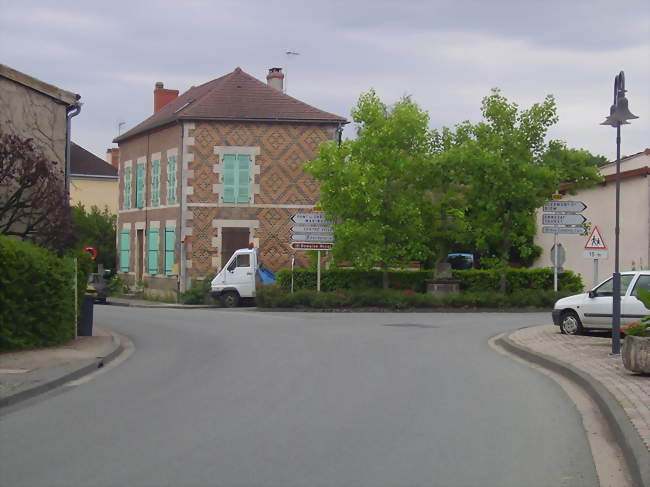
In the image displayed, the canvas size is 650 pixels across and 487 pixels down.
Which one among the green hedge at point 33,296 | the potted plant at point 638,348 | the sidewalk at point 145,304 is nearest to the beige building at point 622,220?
the sidewalk at point 145,304

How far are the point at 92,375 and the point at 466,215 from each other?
24.5m

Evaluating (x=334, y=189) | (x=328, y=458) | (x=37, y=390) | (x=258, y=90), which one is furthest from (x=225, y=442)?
(x=258, y=90)

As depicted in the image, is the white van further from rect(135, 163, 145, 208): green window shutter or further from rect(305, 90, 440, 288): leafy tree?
rect(135, 163, 145, 208): green window shutter

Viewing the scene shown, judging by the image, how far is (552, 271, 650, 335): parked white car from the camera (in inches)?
738

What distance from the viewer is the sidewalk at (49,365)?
11.0 metres

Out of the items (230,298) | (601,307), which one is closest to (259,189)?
(230,298)

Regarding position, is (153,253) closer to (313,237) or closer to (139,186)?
(139,186)

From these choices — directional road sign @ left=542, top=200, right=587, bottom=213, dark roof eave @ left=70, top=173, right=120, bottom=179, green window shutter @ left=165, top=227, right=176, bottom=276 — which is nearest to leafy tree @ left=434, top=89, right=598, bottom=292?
directional road sign @ left=542, top=200, right=587, bottom=213

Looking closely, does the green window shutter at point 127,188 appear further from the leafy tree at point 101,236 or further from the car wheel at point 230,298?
the car wheel at point 230,298

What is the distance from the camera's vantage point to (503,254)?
108ft

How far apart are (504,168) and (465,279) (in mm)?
4606

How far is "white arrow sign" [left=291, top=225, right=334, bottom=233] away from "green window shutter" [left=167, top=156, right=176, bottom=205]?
711 centimetres

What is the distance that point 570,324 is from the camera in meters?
19.9

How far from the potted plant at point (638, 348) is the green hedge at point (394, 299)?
61.4 ft
